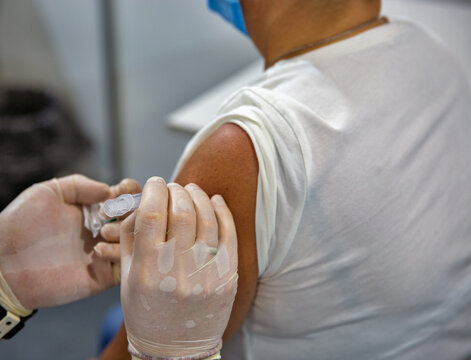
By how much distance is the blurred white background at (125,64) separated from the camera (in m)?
1.79

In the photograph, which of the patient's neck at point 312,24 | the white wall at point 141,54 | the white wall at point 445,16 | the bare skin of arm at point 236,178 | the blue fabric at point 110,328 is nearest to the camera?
the bare skin of arm at point 236,178

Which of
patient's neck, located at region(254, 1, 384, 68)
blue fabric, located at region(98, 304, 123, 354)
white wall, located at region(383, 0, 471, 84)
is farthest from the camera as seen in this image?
white wall, located at region(383, 0, 471, 84)

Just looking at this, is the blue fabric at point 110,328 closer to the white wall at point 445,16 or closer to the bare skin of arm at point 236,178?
the bare skin of arm at point 236,178

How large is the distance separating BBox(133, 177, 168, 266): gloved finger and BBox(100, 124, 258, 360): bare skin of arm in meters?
0.12

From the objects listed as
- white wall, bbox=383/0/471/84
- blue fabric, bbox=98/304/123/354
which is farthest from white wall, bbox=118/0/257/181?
blue fabric, bbox=98/304/123/354

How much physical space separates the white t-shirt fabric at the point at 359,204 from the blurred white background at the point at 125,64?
0.89 m

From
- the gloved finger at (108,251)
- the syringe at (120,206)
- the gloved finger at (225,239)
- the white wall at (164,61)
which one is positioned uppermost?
the syringe at (120,206)

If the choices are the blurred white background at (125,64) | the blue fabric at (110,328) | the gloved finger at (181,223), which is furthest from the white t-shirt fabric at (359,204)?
the blurred white background at (125,64)

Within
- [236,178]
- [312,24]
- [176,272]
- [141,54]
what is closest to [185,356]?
[176,272]

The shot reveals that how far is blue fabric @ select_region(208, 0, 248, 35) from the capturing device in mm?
948

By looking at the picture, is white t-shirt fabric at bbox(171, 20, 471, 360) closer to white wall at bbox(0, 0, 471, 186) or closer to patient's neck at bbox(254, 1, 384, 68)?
patient's neck at bbox(254, 1, 384, 68)

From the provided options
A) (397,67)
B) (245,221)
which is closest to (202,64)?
(397,67)

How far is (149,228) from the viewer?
62 centimetres

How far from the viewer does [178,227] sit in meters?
0.63
